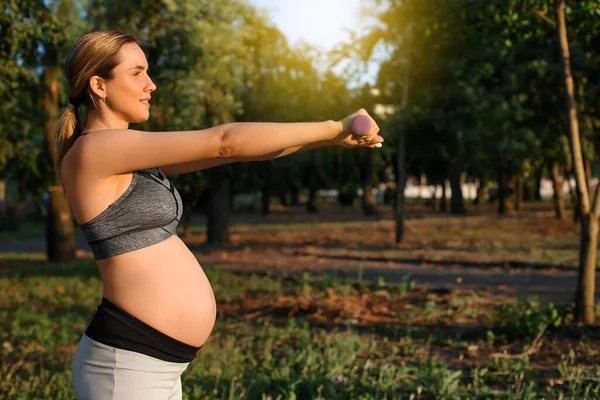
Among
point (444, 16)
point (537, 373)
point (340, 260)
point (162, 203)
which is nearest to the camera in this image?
point (162, 203)

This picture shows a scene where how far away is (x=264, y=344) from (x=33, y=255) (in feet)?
46.7

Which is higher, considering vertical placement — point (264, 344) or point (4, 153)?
point (4, 153)

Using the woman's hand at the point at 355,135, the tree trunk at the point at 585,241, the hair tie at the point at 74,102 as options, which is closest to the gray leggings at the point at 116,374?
the hair tie at the point at 74,102

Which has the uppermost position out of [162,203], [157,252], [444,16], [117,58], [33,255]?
[444,16]

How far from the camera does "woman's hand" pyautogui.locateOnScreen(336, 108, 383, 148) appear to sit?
2094mm

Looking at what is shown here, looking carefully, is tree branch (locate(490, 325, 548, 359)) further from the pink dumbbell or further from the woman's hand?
the pink dumbbell

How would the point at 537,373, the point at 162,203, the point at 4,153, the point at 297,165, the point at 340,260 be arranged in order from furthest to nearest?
the point at 297,165 → the point at 340,260 → the point at 4,153 → the point at 537,373 → the point at 162,203

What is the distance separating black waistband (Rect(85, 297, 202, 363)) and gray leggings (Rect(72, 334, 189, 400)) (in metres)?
0.02

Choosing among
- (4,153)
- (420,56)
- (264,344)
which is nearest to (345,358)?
(264,344)

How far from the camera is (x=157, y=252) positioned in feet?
7.23

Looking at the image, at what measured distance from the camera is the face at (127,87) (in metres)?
2.24

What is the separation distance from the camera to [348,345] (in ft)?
20.8

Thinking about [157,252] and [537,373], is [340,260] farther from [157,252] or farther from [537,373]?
[157,252]

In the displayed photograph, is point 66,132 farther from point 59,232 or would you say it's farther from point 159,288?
point 59,232
